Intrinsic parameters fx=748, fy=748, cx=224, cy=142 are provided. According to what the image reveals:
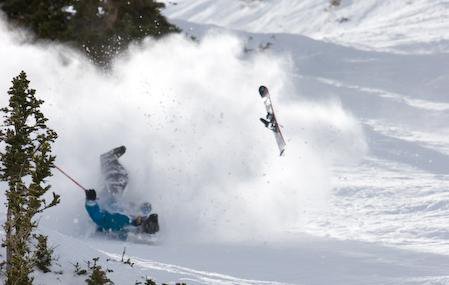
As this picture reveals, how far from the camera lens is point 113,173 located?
37.2 ft

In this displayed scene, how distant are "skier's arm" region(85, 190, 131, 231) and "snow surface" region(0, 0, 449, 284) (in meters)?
0.32

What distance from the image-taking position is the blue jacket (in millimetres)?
10219

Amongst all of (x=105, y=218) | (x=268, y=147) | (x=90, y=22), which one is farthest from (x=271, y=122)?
(x=90, y=22)

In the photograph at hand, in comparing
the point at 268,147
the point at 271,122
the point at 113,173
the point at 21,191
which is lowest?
the point at 21,191

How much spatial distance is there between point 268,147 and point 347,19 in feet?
39.4

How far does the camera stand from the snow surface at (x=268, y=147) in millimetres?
9430

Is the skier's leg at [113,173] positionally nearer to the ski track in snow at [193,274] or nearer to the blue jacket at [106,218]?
the blue jacket at [106,218]

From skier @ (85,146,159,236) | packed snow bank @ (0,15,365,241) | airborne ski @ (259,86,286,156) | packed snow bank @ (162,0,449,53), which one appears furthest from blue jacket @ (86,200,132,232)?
packed snow bank @ (162,0,449,53)

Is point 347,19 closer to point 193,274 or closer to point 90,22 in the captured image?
point 90,22

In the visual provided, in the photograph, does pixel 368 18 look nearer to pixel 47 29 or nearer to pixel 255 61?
pixel 255 61

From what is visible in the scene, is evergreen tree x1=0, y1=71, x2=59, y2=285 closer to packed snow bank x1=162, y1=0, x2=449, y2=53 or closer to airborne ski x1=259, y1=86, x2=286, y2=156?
airborne ski x1=259, y1=86, x2=286, y2=156

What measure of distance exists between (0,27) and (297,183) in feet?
33.9

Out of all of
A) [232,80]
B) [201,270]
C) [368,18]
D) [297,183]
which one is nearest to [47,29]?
[232,80]

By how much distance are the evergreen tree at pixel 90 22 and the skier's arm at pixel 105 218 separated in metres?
10.3
